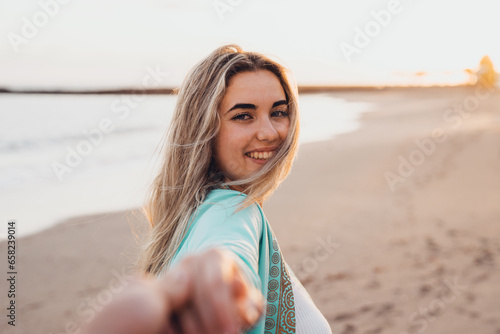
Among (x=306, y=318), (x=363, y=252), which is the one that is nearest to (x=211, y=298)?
(x=306, y=318)

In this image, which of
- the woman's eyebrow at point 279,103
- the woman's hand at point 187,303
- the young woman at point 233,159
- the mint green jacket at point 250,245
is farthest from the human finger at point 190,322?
the woman's eyebrow at point 279,103

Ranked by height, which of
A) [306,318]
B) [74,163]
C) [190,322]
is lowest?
[74,163]

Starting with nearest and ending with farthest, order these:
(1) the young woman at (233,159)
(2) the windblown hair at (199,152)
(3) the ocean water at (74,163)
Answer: (1) the young woman at (233,159), (2) the windblown hair at (199,152), (3) the ocean water at (74,163)

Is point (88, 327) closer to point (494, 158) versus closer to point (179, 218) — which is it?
point (179, 218)

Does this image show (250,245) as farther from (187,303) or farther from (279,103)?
(279,103)

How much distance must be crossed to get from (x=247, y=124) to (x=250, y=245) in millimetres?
638

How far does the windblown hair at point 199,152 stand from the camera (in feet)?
5.51

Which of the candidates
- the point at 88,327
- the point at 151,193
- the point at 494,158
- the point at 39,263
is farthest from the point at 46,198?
the point at 494,158

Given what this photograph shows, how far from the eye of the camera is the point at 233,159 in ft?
5.67

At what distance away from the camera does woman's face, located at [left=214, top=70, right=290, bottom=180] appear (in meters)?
1.68

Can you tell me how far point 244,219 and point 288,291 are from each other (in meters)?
0.37

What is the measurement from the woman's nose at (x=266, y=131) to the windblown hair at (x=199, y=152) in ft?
0.32

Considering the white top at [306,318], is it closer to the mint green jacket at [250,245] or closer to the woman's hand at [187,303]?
the mint green jacket at [250,245]

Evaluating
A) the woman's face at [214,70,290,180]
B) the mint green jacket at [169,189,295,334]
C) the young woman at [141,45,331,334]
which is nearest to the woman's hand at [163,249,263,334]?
the mint green jacket at [169,189,295,334]
